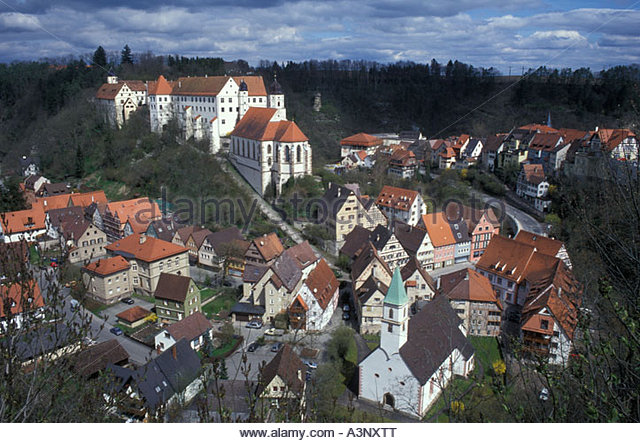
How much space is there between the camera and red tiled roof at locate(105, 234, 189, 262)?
21.6 meters

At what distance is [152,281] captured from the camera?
21.5m

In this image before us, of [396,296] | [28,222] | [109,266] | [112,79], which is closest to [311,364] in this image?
[396,296]

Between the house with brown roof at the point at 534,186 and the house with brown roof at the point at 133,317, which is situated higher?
the house with brown roof at the point at 534,186

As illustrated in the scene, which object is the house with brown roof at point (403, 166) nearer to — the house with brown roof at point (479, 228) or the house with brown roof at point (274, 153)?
the house with brown roof at point (274, 153)

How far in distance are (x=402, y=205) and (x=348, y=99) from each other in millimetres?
41086

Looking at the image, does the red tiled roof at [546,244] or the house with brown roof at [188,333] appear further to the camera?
the red tiled roof at [546,244]

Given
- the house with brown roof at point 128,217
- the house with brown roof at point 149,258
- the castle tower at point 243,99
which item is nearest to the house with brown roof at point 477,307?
the house with brown roof at point 149,258

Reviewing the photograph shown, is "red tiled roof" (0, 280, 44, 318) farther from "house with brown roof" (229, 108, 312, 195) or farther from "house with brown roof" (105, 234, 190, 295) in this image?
"house with brown roof" (229, 108, 312, 195)

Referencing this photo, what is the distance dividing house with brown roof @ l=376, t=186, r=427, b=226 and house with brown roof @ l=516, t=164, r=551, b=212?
6.85 m

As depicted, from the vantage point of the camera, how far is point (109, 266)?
68.2 ft

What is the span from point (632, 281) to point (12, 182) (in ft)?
108

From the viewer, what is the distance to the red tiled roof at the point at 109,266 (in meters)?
20.5

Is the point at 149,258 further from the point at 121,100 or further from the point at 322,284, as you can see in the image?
the point at 121,100

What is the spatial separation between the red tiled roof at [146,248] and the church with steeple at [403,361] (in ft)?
37.3
